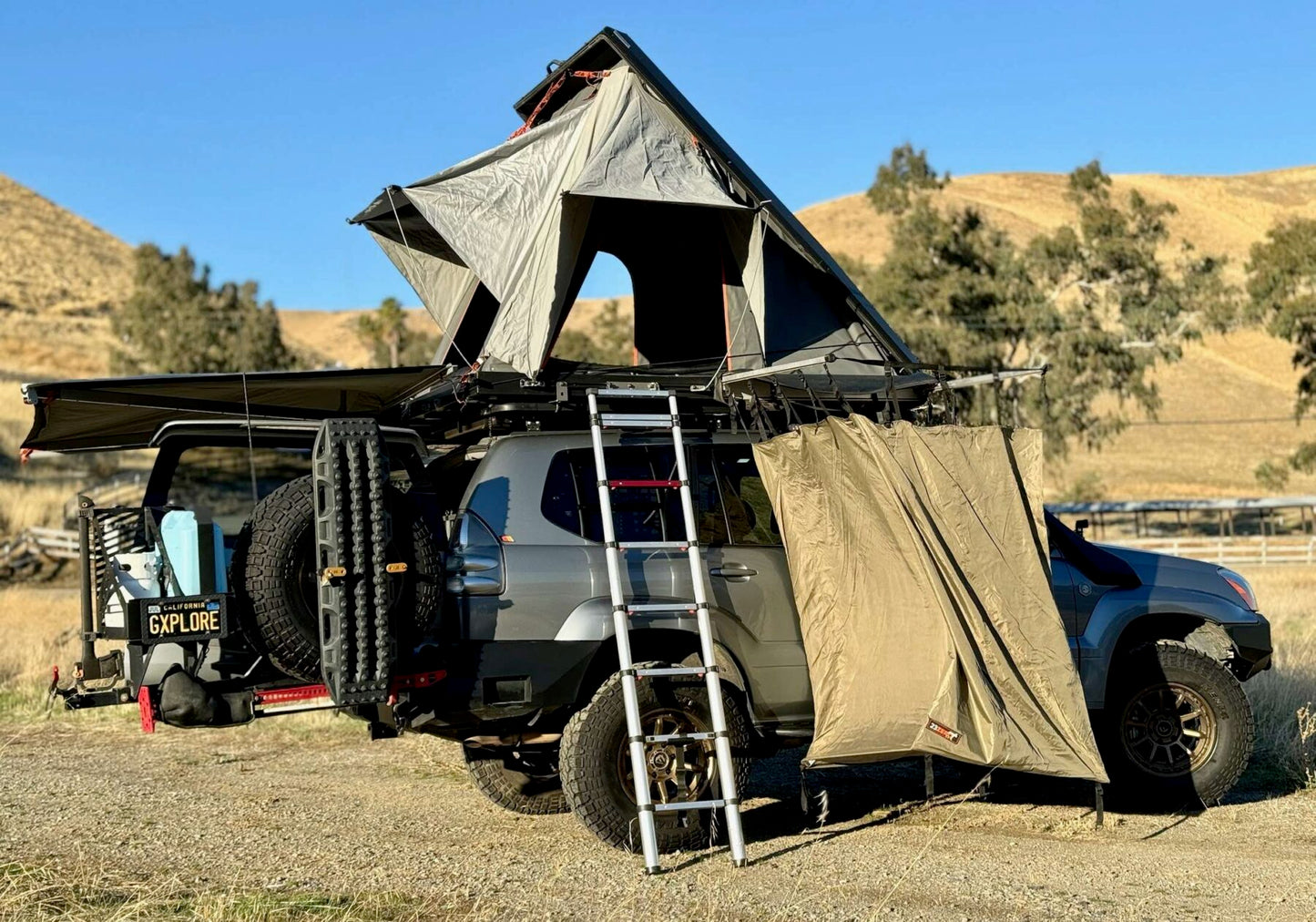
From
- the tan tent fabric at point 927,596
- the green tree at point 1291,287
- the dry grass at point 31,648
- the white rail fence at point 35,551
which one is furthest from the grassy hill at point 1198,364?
the tan tent fabric at point 927,596

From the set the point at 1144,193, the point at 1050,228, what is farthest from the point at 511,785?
the point at 1144,193

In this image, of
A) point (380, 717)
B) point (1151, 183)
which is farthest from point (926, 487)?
point (1151, 183)

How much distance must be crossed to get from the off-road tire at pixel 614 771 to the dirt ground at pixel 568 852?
14cm

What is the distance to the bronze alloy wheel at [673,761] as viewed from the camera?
703 cm

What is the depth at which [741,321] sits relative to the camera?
9.08 m

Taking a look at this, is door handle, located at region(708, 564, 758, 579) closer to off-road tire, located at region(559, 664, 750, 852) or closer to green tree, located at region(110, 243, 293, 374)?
off-road tire, located at region(559, 664, 750, 852)

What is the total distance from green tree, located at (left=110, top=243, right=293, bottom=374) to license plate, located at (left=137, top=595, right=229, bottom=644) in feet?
160

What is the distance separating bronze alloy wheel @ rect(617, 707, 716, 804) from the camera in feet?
23.1

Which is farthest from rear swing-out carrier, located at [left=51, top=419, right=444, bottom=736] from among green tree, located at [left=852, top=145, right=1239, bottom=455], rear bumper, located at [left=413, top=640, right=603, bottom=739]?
green tree, located at [left=852, top=145, right=1239, bottom=455]

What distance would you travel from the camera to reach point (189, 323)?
55594 millimetres

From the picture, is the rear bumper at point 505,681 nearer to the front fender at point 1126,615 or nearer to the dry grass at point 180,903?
the dry grass at point 180,903

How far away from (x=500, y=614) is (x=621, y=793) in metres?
1.05

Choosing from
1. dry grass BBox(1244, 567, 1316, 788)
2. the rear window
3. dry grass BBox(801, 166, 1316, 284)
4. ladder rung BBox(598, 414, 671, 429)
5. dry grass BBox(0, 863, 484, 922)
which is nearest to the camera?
dry grass BBox(0, 863, 484, 922)

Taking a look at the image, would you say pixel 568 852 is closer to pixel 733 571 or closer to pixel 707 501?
pixel 733 571
